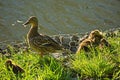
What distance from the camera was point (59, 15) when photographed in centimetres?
1173

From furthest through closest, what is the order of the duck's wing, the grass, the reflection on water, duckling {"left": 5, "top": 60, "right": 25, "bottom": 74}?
the reflection on water, the duck's wing, duckling {"left": 5, "top": 60, "right": 25, "bottom": 74}, the grass

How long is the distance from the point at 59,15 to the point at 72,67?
620 cm

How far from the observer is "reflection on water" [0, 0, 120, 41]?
10.5 meters

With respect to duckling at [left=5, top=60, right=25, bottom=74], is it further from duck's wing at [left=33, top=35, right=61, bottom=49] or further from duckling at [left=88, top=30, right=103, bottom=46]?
duckling at [left=88, top=30, right=103, bottom=46]

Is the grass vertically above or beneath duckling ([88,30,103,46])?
beneath

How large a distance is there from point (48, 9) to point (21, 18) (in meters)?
1.24

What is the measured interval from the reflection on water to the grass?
400cm

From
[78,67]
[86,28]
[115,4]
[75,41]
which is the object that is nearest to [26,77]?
[78,67]

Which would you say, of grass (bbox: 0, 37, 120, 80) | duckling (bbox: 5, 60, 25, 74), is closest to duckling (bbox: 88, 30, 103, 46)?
grass (bbox: 0, 37, 120, 80)

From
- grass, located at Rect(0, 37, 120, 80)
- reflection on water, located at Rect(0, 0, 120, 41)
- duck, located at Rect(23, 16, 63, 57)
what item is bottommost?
grass, located at Rect(0, 37, 120, 80)

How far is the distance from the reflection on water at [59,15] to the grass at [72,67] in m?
4.00

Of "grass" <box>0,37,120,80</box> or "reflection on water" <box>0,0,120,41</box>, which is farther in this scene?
"reflection on water" <box>0,0,120,41</box>

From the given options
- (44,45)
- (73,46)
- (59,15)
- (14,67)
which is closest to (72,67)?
(44,45)

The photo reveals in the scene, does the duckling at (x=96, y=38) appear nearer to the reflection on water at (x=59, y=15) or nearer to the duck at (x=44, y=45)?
the duck at (x=44, y=45)
